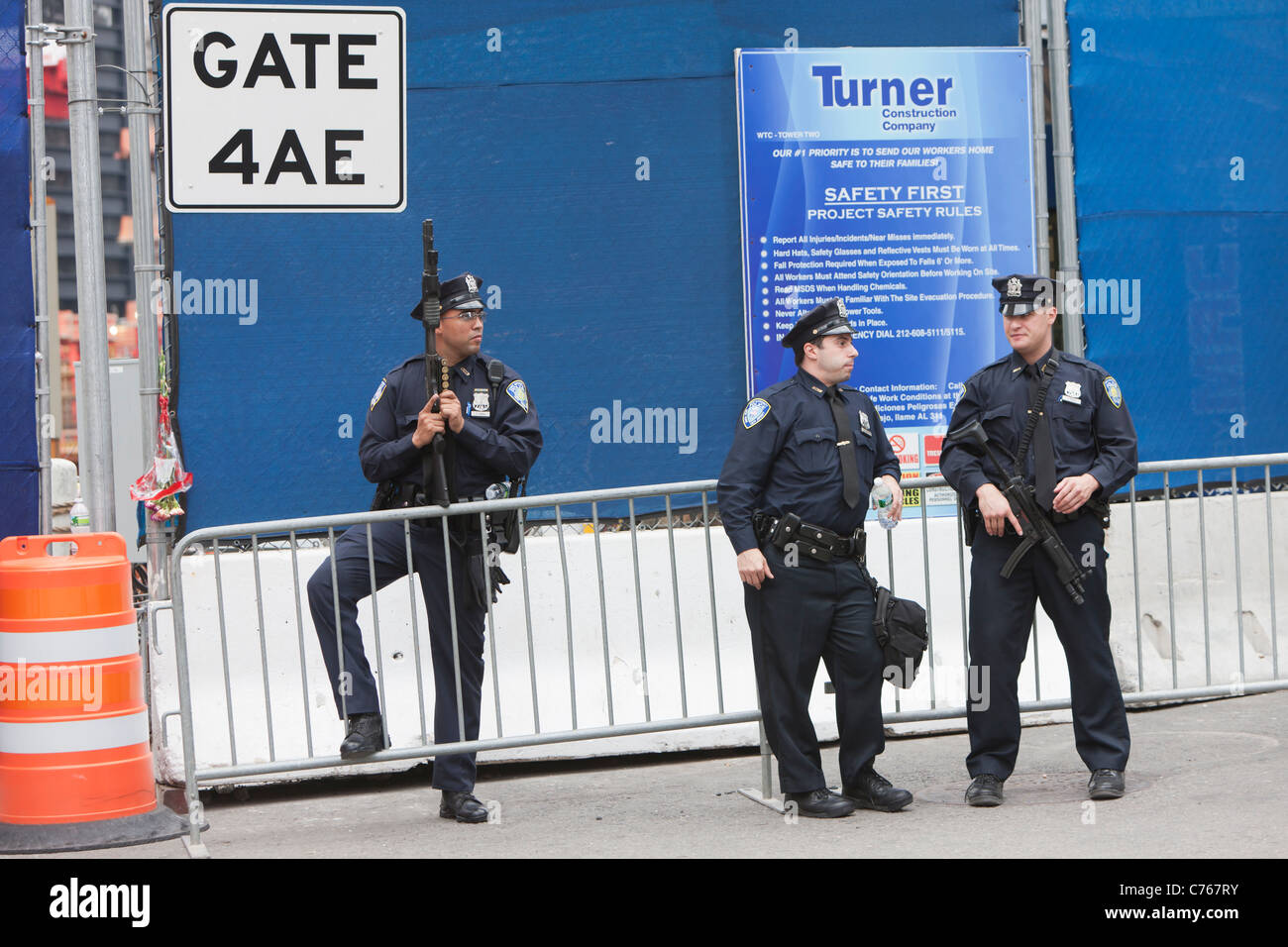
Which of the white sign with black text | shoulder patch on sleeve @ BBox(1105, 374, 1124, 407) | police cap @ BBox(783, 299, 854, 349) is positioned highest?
the white sign with black text

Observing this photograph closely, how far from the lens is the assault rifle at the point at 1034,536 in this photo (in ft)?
21.1

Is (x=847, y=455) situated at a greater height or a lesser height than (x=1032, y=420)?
lesser

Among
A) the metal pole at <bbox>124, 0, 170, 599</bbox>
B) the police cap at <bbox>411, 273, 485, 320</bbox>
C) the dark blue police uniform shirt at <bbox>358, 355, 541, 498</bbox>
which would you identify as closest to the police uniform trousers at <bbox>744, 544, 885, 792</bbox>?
the dark blue police uniform shirt at <bbox>358, 355, 541, 498</bbox>

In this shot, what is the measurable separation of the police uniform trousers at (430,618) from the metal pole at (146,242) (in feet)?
4.65

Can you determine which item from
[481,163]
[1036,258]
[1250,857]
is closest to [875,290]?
[1036,258]

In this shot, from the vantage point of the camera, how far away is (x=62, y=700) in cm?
612

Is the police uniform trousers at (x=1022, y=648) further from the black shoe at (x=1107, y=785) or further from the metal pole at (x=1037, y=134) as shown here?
the metal pole at (x=1037, y=134)

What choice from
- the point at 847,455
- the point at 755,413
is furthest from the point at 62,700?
the point at 847,455

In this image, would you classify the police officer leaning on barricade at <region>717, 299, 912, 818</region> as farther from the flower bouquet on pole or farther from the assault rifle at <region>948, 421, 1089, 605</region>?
the flower bouquet on pole

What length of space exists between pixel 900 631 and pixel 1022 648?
1.91 feet

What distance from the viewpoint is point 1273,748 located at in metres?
7.16

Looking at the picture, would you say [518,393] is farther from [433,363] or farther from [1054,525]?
[1054,525]

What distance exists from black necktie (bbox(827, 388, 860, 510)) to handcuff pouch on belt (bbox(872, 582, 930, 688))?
431 mm

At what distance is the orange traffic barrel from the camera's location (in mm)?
6086
